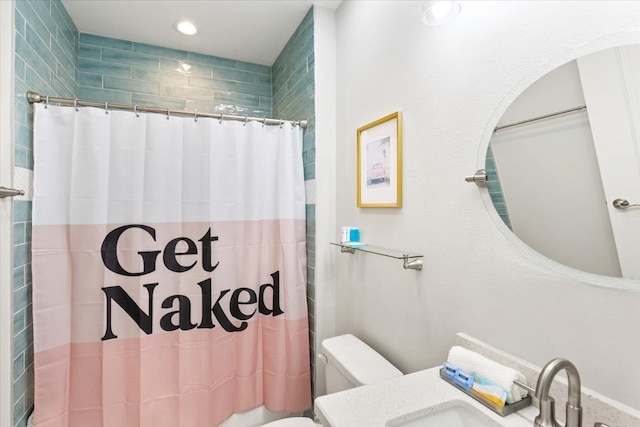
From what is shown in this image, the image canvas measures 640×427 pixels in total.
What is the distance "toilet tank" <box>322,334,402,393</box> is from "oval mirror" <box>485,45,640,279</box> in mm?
773

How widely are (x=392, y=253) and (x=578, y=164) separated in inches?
28.5

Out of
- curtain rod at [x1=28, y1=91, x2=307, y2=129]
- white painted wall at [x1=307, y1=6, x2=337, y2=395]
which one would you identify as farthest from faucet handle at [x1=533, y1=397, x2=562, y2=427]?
curtain rod at [x1=28, y1=91, x2=307, y2=129]

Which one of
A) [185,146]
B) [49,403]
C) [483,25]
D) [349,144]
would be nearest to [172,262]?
[185,146]

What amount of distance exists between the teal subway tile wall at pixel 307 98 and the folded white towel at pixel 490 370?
99 cm

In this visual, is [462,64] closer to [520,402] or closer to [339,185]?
[339,185]

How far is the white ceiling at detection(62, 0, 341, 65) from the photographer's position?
5.73 feet

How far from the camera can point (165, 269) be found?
155 cm

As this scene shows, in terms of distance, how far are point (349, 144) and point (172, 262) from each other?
1.14 meters

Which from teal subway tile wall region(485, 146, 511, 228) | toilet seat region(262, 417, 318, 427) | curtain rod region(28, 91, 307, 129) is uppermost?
curtain rod region(28, 91, 307, 129)

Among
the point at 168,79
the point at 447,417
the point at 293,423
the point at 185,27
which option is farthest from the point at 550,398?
the point at 168,79

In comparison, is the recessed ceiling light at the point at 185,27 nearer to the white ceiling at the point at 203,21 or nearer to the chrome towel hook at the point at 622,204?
the white ceiling at the point at 203,21

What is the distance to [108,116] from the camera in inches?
57.1

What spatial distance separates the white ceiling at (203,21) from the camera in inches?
68.8

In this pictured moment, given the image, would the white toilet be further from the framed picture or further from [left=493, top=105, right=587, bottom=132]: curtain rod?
[left=493, top=105, right=587, bottom=132]: curtain rod
